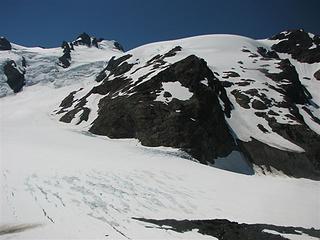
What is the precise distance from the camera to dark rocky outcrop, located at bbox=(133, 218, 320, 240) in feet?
41.8

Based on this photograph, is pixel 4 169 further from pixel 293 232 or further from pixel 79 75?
pixel 79 75

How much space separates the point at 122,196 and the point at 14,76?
4264 inches

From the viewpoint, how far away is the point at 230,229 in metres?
13.2

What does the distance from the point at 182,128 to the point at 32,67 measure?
100542mm

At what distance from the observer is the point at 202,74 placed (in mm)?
51188

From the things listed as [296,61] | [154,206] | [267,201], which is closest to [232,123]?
[267,201]

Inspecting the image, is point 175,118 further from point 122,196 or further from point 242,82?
point 242,82

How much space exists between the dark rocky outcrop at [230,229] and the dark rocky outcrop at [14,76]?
4039 inches

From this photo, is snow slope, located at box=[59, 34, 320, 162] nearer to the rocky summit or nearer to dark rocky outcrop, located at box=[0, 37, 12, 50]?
the rocky summit

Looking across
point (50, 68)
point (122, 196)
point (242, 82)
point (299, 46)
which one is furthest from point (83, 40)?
point (122, 196)

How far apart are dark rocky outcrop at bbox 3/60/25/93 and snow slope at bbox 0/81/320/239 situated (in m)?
87.9

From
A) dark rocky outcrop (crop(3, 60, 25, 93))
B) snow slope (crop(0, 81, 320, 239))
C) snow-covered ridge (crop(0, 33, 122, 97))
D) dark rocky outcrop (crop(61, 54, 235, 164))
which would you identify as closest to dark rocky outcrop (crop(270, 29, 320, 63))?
snow-covered ridge (crop(0, 33, 122, 97))

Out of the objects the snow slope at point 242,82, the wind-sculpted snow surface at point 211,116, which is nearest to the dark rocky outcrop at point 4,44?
the snow slope at point 242,82

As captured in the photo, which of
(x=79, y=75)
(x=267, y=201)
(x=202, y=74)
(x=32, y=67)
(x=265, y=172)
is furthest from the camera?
(x=32, y=67)
